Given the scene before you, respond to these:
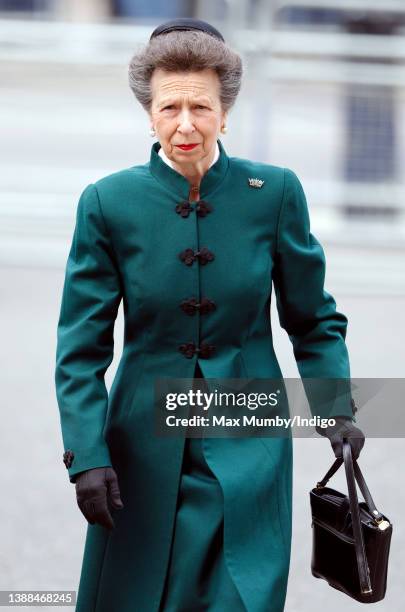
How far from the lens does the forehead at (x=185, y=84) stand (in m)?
3.50

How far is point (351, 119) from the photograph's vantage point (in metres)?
10.6

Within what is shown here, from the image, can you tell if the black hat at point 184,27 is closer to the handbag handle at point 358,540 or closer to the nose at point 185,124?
the nose at point 185,124

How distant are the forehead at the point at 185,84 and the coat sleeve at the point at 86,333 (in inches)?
11.6

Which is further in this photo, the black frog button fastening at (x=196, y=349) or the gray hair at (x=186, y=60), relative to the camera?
the black frog button fastening at (x=196, y=349)

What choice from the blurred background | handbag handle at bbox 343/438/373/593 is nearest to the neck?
handbag handle at bbox 343/438/373/593

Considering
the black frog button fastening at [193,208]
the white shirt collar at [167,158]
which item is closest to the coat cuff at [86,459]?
the black frog button fastening at [193,208]

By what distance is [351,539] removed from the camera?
11.6ft

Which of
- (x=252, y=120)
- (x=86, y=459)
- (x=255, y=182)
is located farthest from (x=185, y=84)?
(x=252, y=120)

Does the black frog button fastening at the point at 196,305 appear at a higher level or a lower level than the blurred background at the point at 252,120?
lower

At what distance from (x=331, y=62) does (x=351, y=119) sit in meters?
0.40

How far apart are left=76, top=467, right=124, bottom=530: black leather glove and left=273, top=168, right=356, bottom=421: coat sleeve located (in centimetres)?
55

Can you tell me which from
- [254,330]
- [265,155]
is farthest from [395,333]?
[254,330]

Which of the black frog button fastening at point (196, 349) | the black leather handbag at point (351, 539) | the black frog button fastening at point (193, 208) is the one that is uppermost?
the black frog button fastening at point (193, 208)

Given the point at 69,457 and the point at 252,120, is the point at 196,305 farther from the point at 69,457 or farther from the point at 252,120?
the point at 252,120
